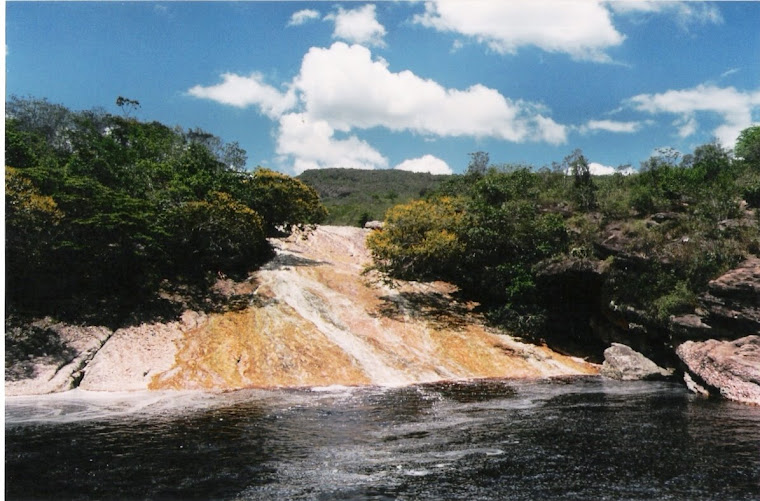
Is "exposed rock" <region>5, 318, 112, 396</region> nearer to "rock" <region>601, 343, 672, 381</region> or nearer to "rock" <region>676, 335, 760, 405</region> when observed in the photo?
"rock" <region>601, 343, 672, 381</region>

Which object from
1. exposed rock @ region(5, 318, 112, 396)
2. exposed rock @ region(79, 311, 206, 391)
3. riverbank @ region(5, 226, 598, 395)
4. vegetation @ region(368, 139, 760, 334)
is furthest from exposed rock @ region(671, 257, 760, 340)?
exposed rock @ region(5, 318, 112, 396)

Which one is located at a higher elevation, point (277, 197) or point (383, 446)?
point (277, 197)

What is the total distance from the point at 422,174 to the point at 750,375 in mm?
137019

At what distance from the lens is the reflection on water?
10688 mm

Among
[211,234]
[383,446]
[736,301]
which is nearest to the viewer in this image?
[383,446]

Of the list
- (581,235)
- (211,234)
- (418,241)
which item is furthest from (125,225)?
(581,235)

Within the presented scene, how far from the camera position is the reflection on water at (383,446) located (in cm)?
1069

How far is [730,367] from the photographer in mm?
19078

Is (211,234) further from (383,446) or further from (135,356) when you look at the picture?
(383,446)

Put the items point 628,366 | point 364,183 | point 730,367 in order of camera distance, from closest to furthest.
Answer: point 730,367 → point 628,366 → point 364,183

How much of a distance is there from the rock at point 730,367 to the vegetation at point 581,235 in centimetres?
358

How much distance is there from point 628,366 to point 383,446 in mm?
15007

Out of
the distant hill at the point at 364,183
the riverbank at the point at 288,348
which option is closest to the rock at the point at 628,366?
the riverbank at the point at 288,348

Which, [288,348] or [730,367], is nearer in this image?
[730,367]
